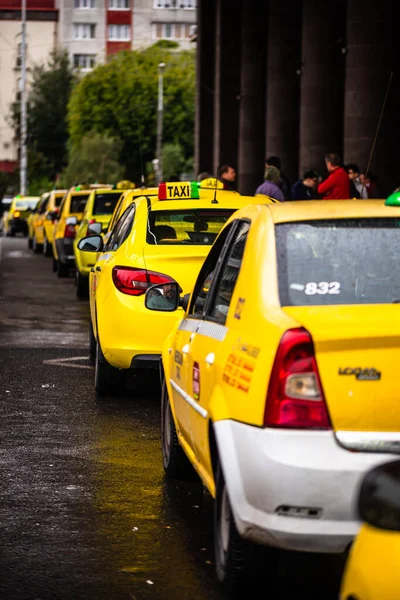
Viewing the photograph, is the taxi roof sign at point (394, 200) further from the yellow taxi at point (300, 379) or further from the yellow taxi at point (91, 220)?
the yellow taxi at point (91, 220)

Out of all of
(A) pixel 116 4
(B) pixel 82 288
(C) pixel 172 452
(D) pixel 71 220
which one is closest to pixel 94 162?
(A) pixel 116 4

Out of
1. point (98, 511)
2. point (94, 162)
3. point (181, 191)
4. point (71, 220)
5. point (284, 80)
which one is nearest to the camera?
point (98, 511)

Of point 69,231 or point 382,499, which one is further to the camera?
point 69,231

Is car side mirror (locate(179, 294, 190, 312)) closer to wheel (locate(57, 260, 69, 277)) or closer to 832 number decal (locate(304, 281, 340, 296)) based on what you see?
832 number decal (locate(304, 281, 340, 296))

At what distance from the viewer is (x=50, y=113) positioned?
11856cm

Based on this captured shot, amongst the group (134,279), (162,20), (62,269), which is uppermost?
(162,20)

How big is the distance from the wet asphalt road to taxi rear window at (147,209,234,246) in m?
1.25

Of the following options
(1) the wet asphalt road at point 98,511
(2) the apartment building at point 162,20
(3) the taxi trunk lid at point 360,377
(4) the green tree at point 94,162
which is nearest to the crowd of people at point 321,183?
(1) the wet asphalt road at point 98,511

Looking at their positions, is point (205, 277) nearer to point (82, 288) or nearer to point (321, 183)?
point (321, 183)

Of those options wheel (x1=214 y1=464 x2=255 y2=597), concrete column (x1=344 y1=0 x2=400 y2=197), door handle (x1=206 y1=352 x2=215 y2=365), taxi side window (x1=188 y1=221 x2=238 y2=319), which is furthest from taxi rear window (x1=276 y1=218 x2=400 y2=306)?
concrete column (x1=344 y1=0 x2=400 y2=197)

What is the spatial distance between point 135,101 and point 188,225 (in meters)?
81.2

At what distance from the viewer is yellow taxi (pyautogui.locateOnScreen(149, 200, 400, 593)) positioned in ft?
17.1

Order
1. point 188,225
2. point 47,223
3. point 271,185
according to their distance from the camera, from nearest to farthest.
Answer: point 188,225 < point 271,185 < point 47,223

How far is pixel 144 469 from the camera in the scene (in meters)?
8.48
